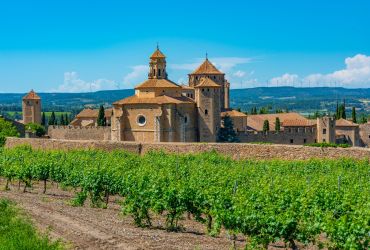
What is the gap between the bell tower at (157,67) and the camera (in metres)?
50.7

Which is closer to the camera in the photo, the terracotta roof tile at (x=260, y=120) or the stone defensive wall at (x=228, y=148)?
the stone defensive wall at (x=228, y=148)

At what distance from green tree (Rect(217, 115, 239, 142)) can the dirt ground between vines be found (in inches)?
1143

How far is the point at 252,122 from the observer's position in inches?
2410

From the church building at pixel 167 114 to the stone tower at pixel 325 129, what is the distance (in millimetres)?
13025

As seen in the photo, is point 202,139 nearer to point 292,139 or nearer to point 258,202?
point 292,139

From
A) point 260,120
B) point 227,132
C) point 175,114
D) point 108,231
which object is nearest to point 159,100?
point 175,114

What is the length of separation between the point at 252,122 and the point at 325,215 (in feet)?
164

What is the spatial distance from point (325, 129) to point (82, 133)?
22.7 meters

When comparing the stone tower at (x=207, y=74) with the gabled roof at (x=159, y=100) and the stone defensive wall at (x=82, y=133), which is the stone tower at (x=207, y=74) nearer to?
the gabled roof at (x=159, y=100)

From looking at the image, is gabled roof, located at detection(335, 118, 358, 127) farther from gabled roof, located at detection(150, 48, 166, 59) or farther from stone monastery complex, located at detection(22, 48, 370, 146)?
gabled roof, located at detection(150, 48, 166, 59)

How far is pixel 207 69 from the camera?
54500 millimetres

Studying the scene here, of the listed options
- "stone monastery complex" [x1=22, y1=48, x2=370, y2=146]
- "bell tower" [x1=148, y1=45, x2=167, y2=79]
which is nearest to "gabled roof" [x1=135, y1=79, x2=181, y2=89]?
"stone monastery complex" [x1=22, y1=48, x2=370, y2=146]

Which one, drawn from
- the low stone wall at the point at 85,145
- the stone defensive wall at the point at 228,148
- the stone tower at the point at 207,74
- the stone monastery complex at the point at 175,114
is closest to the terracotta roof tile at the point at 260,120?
the stone tower at the point at 207,74

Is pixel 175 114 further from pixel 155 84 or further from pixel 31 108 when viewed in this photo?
pixel 31 108
